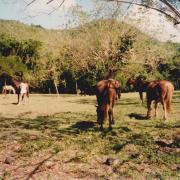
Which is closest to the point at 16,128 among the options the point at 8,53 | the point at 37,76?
the point at 37,76

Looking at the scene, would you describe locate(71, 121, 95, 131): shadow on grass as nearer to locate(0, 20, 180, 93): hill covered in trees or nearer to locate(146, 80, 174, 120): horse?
locate(146, 80, 174, 120): horse

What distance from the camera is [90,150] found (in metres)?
13.4

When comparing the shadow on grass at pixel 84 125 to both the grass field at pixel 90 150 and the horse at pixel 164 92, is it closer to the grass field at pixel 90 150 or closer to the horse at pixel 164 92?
the grass field at pixel 90 150

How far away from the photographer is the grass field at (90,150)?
11102 mm

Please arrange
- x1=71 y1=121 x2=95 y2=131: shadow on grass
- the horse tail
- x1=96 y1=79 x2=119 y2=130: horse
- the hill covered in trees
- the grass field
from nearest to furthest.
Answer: the grass field, x1=96 y1=79 x2=119 y2=130: horse, x1=71 y1=121 x2=95 y2=131: shadow on grass, the horse tail, the hill covered in trees

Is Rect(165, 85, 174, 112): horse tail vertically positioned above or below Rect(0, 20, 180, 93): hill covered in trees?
below

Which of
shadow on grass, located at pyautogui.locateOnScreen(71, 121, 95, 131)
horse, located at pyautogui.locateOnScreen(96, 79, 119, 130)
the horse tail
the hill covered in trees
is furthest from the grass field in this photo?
the hill covered in trees

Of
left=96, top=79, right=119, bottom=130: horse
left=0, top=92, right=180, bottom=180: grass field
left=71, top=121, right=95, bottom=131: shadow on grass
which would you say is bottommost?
left=0, top=92, right=180, bottom=180: grass field

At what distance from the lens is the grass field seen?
11102 mm

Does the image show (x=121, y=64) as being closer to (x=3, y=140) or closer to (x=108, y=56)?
(x=108, y=56)

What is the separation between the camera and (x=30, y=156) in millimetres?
12820

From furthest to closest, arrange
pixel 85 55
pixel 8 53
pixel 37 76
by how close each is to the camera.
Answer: pixel 8 53, pixel 37 76, pixel 85 55

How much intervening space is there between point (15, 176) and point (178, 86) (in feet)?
270


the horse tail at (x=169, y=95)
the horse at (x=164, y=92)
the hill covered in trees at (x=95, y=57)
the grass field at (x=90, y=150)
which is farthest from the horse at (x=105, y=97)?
the hill covered in trees at (x=95, y=57)
